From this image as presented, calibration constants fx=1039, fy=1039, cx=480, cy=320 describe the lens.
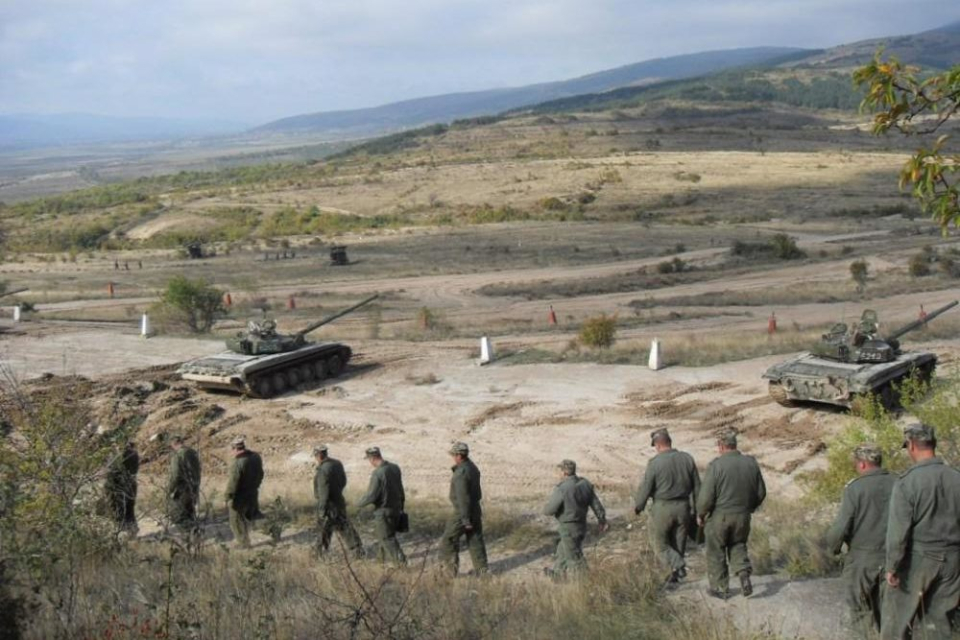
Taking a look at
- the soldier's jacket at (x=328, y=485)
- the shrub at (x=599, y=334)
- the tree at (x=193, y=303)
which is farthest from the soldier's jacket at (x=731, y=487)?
the tree at (x=193, y=303)

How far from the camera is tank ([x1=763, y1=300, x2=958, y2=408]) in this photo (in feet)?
57.3

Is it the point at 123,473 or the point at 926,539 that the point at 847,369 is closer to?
the point at 926,539

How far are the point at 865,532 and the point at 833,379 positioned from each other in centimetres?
1027

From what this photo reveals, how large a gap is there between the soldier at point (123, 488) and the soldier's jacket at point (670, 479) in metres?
5.26

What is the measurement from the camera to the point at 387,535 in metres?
11.2

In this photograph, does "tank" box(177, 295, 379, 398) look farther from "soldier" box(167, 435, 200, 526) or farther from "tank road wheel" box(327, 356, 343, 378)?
"soldier" box(167, 435, 200, 526)

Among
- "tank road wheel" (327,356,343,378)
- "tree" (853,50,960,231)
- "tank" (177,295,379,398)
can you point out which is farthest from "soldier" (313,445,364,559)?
"tank road wheel" (327,356,343,378)

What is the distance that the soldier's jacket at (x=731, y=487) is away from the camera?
9.11 m

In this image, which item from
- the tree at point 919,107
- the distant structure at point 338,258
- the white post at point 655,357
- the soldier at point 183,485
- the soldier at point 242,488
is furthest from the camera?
the distant structure at point 338,258

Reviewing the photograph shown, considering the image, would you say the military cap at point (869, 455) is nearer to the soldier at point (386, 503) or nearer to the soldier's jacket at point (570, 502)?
the soldier's jacket at point (570, 502)

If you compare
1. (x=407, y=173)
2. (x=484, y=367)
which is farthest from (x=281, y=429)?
(x=407, y=173)

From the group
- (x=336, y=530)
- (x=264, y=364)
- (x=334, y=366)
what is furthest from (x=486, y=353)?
(x=336, y=530)

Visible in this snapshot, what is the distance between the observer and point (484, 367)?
75.8 ft

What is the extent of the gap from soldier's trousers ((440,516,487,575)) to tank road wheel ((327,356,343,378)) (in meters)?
12.7
